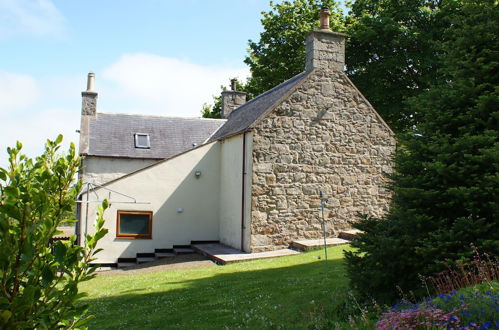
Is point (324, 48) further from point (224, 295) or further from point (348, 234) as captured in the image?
point (224, 295)

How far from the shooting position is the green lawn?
7.41m

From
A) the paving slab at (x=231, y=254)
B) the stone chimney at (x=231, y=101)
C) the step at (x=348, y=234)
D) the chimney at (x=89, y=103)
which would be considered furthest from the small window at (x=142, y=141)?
the step at (x=348, y=234)

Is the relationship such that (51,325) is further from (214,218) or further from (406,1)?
(406,1)

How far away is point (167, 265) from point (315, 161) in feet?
21.7

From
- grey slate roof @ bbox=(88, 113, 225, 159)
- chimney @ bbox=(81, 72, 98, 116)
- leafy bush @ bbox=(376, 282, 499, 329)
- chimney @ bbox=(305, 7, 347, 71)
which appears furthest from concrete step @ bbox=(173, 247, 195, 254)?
leafy bush @ bbox=(376, 282, 499, 329)

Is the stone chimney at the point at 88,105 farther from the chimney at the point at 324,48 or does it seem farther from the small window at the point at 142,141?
the chimney at the point at 324,48

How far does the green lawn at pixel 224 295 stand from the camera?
741cm

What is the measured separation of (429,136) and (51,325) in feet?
20.9

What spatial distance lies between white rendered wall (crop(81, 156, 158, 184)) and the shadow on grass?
1053cm

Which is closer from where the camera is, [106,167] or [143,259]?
[143,259]

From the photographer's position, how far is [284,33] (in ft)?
91.1

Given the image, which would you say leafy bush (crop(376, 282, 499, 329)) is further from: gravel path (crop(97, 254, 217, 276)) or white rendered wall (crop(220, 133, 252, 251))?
white rendered wall (crop(220, 133, 252, 251))

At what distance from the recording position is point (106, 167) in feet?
70.1

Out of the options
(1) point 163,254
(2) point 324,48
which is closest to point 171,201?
(1) point 163,254
